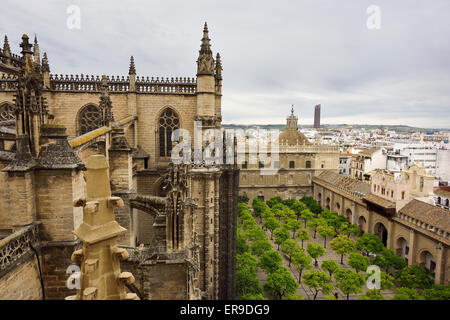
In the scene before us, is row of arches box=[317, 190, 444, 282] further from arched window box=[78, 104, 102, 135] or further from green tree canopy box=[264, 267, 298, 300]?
arched window box=[78, 104, 102, 135]

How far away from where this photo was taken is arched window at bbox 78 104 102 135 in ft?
64.7

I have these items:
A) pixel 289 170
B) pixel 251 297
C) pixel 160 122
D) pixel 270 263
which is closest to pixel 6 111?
pixel 160 122

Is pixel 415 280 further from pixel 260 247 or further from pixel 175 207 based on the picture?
pixel 175 207

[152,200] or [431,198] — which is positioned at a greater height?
[152,200]

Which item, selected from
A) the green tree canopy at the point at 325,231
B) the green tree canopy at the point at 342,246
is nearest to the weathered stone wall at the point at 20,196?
the green tree canopy at the point at 342,246

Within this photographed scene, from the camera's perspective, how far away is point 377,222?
1427 inches

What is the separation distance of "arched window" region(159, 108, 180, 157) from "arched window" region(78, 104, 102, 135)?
4.51 metres

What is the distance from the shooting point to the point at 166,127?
2053 cm

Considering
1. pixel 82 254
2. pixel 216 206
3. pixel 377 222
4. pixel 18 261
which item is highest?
pixel 82 254

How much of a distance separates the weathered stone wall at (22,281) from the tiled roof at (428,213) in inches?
1236
